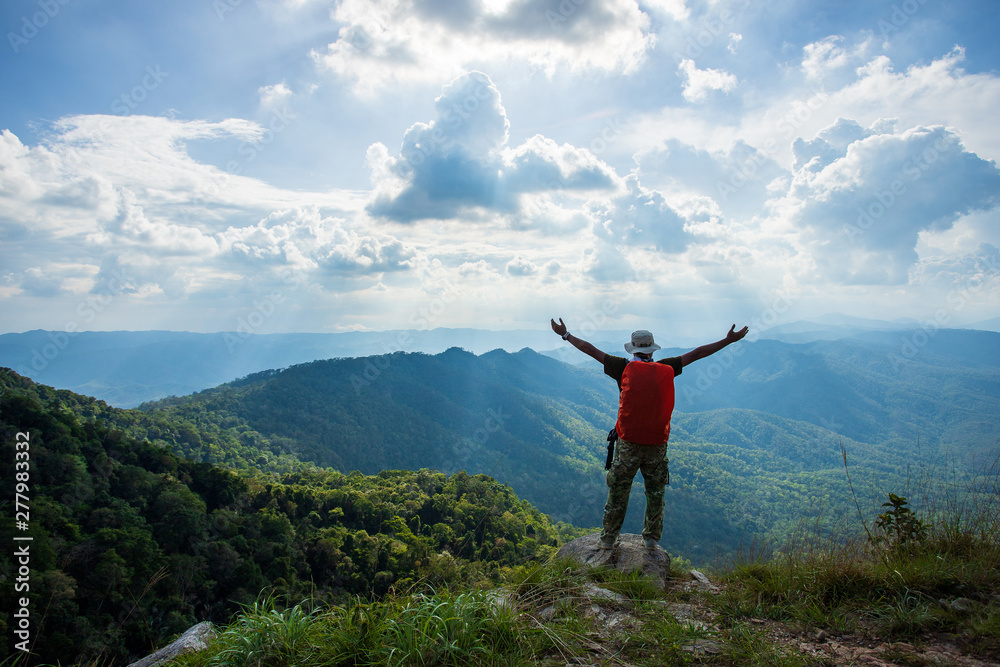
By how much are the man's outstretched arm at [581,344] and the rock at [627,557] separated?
230 cm

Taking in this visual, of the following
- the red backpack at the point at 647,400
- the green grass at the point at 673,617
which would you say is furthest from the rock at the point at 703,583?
the red backpack at the point at 647,400

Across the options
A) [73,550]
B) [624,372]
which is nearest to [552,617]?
[624,372]

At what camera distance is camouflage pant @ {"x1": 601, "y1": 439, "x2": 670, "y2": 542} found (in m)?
5.23

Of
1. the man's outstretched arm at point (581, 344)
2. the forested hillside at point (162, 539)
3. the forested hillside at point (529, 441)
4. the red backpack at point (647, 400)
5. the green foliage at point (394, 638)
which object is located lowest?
the forested hillside at point (529, 441)

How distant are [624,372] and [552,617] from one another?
9.02 ft

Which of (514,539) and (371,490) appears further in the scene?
(371,490)

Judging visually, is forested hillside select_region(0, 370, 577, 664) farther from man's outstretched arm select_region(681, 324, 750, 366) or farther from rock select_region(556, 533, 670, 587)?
man's outstretched arm select_region(681, 324, 750, 366)

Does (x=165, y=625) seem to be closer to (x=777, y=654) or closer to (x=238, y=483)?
(x=238, y=483)

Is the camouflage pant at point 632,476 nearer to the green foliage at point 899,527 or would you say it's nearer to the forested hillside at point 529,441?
the green foliage at point 899,527

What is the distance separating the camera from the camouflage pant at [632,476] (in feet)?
17.1

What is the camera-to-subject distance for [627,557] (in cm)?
518

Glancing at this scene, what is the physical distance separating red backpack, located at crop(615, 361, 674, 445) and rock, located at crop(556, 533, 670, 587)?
1.36 metres

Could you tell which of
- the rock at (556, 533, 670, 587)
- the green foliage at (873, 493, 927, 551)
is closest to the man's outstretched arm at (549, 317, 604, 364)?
the rock at (556, 533, 670, 587)

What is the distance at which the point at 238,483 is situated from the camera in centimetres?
3812
